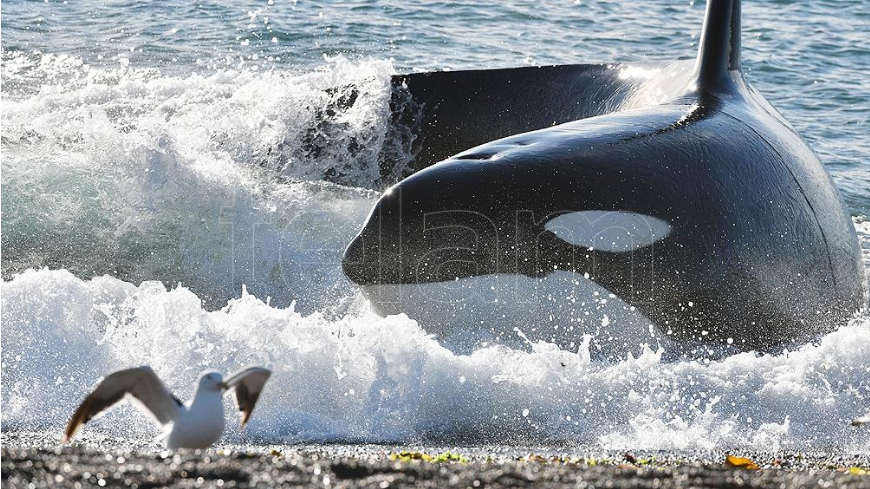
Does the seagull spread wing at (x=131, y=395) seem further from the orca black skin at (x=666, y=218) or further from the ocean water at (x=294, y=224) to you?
the orca black skin at (x=666, y=218)

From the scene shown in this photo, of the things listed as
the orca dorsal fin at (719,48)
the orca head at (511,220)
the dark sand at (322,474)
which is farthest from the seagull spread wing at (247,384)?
the orca dorsal fin at (719,48)

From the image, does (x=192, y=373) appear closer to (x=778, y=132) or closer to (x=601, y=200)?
(x=601, y=200)

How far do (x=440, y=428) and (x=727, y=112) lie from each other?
154 inches

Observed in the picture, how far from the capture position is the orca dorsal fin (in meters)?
10.1

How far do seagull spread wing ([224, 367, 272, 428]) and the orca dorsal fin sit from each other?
5669 mm

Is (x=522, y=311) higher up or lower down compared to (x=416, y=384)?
higher up

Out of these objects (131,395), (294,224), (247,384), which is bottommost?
(294,224)

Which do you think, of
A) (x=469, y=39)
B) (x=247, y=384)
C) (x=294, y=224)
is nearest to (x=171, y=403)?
(x=247, y=384)

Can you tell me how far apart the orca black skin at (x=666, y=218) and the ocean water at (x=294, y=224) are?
38cm

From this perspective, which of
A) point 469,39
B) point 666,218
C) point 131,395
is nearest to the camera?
point 131,395

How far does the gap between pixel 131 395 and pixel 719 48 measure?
674cm

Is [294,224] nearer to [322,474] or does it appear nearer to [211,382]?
[211,382]

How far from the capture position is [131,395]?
543 cm

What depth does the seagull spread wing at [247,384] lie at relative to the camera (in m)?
5.62
